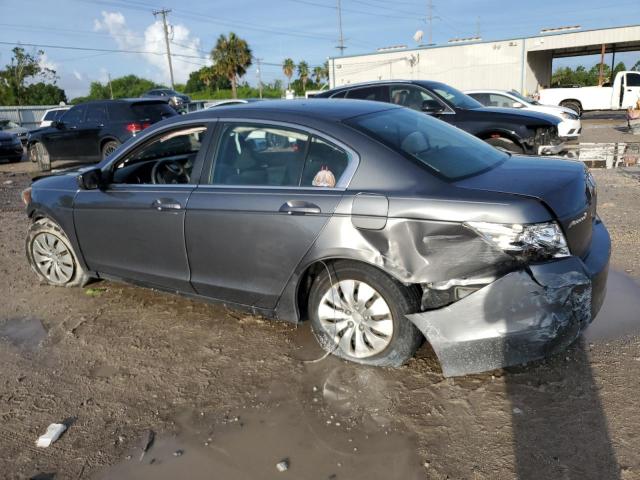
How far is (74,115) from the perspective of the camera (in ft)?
42.4

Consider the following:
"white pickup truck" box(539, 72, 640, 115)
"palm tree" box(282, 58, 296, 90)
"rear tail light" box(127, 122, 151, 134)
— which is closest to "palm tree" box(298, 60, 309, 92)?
"palm tree" box(282, 58, 296, 90)

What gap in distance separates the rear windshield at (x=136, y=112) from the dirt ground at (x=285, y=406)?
8.59m

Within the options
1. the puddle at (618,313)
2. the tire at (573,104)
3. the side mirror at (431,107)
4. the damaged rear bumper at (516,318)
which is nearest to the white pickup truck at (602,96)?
the tire at (573,104)

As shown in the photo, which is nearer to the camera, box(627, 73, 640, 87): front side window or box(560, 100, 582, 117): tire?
box(627, 73, 640, 87): front side window

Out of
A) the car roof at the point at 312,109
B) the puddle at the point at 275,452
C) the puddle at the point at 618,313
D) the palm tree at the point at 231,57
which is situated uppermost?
the palm tree at the point at 231,57

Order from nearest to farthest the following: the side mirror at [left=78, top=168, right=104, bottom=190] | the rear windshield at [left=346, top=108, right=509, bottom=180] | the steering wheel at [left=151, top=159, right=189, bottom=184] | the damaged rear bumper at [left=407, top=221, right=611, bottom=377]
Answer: the damaged rear bumper at [left=407, top=221, right=611, bottom=377]
the rear windshield at [left=346, top=108, right=509, bottom=180]
the side mirror at [left=78, top=168, right=104, bottom=190]
the steering wheel at [left=151, top=159, right=189, bottom=184]

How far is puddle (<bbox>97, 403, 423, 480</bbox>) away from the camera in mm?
2514

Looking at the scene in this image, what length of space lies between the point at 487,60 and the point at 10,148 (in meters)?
26.3

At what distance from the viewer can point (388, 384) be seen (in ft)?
10.4

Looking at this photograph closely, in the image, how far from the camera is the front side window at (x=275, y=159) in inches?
129

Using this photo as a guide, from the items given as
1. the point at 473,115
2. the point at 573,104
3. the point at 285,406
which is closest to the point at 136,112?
the point at 473,115

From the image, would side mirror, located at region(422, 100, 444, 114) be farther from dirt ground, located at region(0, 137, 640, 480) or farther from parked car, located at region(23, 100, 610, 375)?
dirt ground, located at region(0, 137, 640, 480)

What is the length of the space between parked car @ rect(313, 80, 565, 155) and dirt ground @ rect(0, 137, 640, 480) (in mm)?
4502

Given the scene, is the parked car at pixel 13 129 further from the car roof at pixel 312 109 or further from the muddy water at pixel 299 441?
the muddy water at pixel 299 441
